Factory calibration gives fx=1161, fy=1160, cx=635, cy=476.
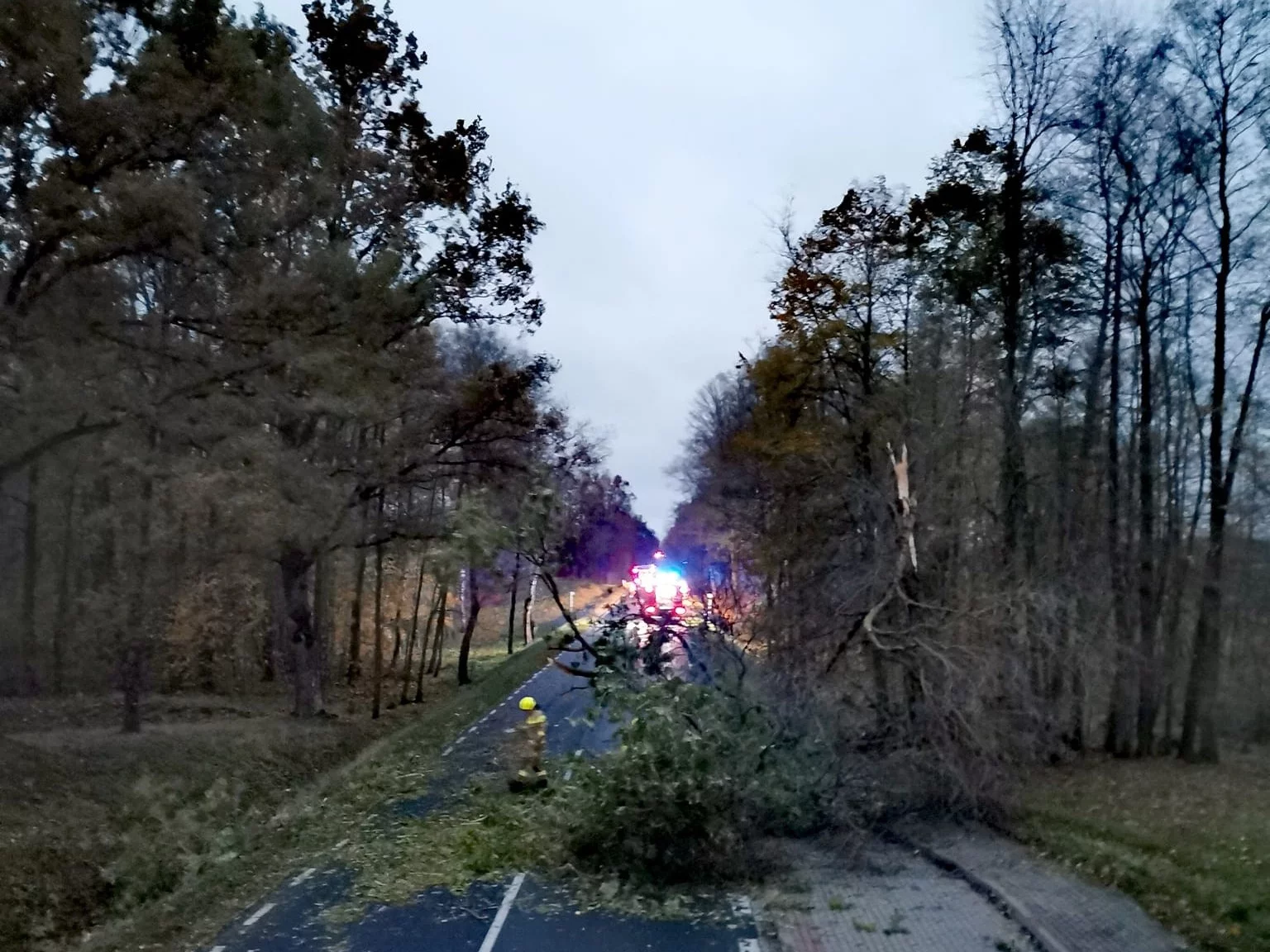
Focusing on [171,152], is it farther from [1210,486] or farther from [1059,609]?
[1210,486]

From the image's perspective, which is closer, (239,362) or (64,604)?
(239,362)

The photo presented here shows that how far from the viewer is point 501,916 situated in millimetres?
10539

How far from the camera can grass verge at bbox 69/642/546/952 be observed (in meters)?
10.5

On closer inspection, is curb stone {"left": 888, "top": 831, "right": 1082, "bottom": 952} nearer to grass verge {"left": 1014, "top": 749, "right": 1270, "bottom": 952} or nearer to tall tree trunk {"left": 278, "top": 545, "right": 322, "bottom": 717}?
grass verge {"left": 1014, "top": 749, "right": 1270, "bottom": 952}

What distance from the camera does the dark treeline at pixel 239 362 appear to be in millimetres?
13586

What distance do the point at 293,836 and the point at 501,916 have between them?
5194 mm

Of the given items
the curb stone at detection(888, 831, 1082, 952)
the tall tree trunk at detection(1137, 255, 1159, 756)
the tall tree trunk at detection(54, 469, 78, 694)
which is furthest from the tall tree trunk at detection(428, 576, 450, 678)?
the curb stone at detection(888, 831, 1082, 952)

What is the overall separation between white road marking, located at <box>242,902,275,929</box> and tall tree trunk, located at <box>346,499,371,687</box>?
46.0 feet

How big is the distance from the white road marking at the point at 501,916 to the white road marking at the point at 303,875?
2.25m

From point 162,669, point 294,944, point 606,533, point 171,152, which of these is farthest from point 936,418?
point 606,533

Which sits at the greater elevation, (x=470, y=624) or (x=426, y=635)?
(x=470, y=624)

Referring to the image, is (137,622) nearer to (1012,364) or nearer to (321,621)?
(321,621)

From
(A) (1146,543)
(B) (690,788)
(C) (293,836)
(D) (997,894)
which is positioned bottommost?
(C) (293,836)

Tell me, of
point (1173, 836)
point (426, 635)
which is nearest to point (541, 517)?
point (1173, 836)
